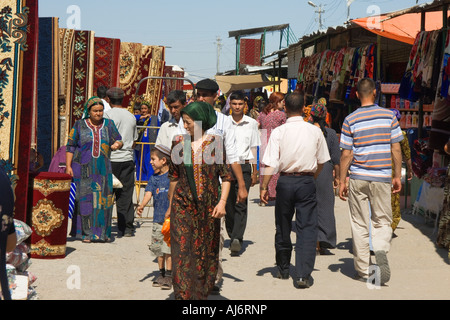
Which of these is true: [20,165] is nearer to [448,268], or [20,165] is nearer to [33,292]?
[33,292]

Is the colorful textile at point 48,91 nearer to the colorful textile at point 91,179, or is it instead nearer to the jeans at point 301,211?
the colorful textile at point 91,179

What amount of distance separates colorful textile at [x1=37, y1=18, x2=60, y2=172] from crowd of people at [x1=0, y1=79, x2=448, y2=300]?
77cm

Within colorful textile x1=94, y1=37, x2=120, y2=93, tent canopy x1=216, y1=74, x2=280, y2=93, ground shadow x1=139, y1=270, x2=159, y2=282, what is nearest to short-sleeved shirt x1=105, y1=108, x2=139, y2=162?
ground shadow x1=139, y1=270, x2=159, y2=282

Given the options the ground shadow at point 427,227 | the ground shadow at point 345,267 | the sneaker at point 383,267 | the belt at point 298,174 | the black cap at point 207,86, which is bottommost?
the ground shadow at point 345,267

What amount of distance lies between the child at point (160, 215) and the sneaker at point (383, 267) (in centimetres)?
195

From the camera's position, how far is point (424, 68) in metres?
11.1

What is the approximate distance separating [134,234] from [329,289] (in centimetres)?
383

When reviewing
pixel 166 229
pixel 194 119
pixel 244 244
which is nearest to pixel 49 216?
pixel 166 229

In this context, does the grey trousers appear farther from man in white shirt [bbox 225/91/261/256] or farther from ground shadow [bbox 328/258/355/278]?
man in white shirt [bbox 225/91/261/256]

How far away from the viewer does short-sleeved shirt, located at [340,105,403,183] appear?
7.68 metres

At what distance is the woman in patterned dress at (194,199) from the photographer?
614 cm

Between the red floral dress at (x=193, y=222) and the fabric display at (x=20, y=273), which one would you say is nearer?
the red floral dress at (x=193, y=222)

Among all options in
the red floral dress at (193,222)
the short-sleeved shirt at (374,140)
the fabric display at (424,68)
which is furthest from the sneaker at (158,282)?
the fabric display at (424,68)

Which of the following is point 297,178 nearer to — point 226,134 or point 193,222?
point 226,134
